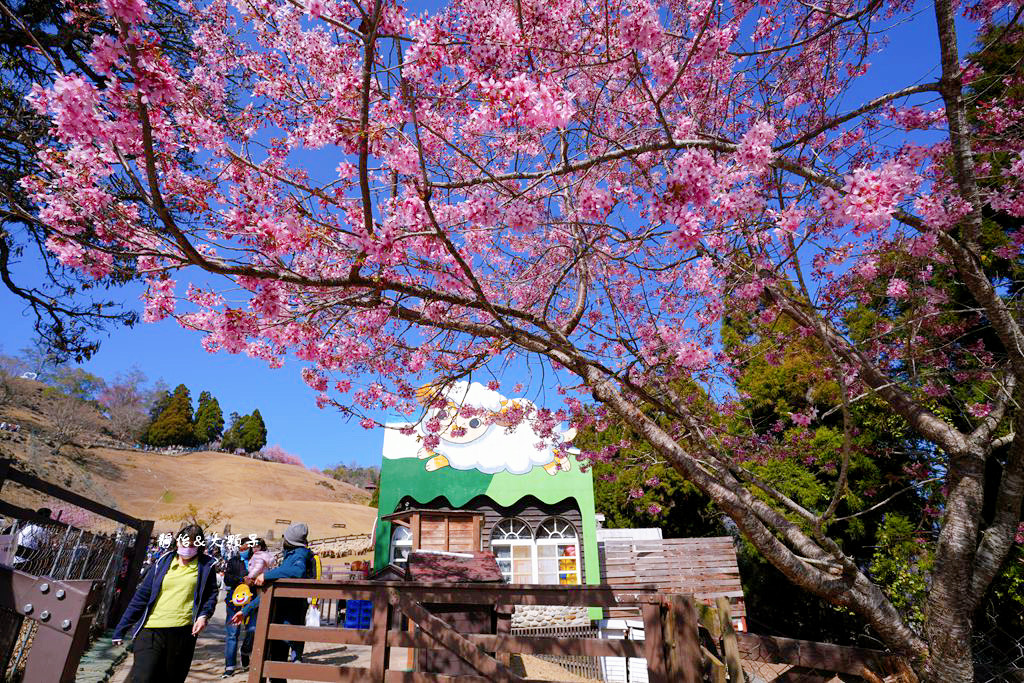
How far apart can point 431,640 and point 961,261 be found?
4931 mm

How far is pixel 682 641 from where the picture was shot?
3.28 metres

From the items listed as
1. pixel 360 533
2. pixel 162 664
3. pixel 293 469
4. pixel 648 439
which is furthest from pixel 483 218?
pixel 293 469

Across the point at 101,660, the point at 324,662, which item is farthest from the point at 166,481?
the point at 101,660

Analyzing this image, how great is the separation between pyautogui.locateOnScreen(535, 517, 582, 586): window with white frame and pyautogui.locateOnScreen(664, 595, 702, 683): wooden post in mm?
8519

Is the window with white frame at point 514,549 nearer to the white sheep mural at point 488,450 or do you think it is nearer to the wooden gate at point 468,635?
the white sheep mural at point 488,450

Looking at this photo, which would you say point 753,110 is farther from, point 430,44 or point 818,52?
point 430,44

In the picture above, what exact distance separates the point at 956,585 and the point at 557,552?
Answer: 8.52 meters

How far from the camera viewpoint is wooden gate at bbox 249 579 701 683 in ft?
11.0

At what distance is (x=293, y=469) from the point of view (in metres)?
54.2

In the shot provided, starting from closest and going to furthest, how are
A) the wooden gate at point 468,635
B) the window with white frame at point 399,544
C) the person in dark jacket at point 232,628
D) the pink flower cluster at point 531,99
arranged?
1. the pink flower cluster at point 531,99
2. the wooden gate at point 468,635
3. the person in dark jacket at point 232,628
4. the window with white frame at point 399,544

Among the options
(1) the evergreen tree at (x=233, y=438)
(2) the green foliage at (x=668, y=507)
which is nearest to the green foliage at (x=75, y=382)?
(1) the evergreen tree at (x=233, y=438)

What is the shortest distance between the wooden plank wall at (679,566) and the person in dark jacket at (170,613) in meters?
8.93

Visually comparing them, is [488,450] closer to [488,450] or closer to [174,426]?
[488,450]

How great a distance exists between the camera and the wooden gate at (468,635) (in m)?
3.34
